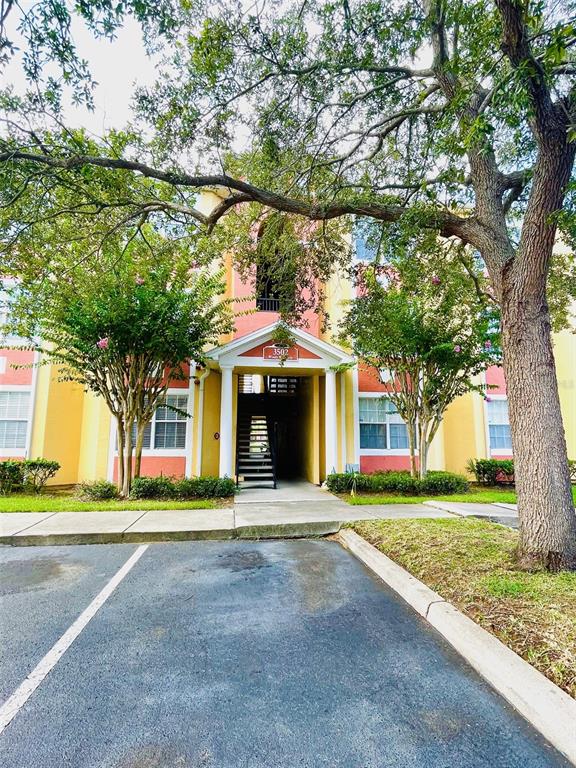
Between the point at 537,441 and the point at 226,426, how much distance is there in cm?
786

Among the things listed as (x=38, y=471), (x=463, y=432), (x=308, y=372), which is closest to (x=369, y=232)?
(x=308, y=372)

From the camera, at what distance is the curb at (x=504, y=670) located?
76.3 inches

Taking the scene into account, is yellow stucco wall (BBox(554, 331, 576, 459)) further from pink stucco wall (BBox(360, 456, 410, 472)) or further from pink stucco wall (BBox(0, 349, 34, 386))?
pink stucco wall (BBox(0, 349, 34, 386))

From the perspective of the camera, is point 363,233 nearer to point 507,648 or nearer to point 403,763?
point 507,648

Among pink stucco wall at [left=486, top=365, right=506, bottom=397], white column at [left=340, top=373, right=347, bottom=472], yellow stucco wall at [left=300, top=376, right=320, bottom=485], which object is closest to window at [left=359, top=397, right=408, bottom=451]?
white column at [left=340, top=373, right=347, bottom=472]

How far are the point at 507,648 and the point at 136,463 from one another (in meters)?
8.53

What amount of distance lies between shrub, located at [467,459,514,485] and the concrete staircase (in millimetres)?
6228

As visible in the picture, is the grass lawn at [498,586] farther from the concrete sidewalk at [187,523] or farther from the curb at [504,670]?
the concrete sidewalk at [187,523]

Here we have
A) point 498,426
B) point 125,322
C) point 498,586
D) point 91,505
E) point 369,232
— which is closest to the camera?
point 498,586

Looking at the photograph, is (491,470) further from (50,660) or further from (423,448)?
(50,660)

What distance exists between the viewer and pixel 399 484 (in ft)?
32.1

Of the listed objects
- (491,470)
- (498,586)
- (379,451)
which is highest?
(379,451)

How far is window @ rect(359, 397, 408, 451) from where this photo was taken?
477 inches

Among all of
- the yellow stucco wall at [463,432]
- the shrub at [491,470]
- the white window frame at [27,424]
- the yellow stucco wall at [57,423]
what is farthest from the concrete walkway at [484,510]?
the white window frame at [27,424]
